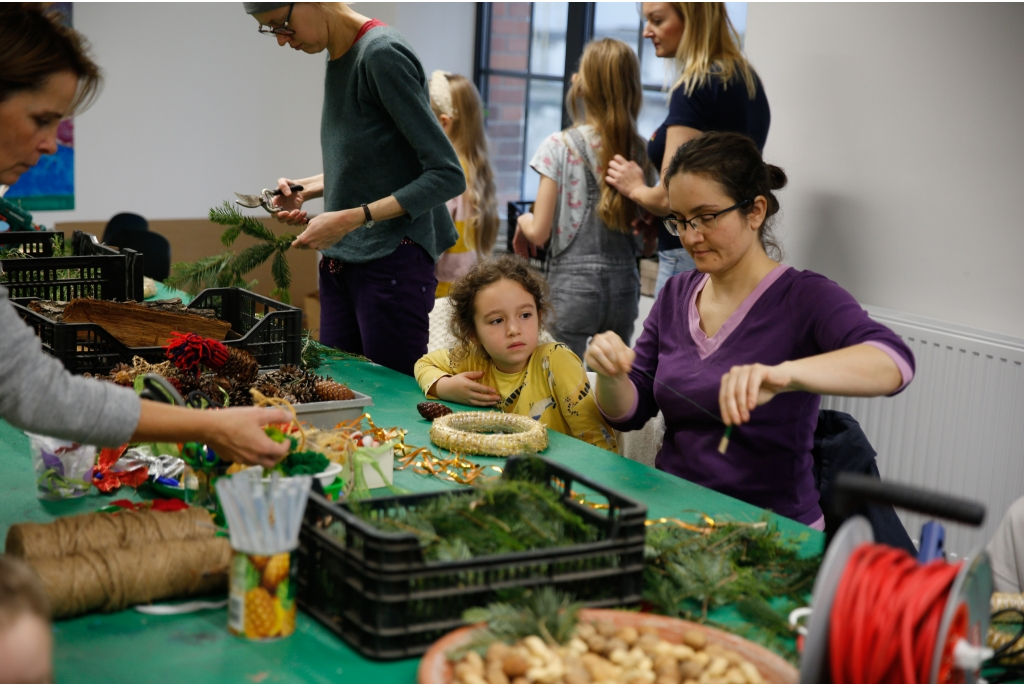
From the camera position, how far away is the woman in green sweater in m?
2.64

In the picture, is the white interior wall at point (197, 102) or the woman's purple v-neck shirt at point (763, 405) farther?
the white interior wall at point (197, 102)

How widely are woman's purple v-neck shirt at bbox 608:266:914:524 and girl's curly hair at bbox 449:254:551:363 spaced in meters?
0.57

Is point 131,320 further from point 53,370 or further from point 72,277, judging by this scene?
point 53,370

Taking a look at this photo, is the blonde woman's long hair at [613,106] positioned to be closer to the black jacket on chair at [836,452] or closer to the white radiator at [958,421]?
the white radiator at [958,421]

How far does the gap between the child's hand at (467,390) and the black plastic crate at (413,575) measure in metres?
1.01

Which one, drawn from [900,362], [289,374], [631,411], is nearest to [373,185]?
[289,374]

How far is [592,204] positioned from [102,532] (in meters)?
2.72

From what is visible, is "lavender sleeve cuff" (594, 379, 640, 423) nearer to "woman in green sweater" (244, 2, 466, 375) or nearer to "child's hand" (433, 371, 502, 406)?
"child's hand" (433, 371, 502, 406)

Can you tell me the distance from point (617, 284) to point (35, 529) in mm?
2772

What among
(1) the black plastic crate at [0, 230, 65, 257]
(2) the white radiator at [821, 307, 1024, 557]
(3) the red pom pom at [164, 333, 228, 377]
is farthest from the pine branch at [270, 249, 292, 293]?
(2) the white radiator at [821, 307, 1024, 557]

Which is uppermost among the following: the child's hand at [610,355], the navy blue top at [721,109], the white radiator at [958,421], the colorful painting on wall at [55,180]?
the navy blue top at [721,109]

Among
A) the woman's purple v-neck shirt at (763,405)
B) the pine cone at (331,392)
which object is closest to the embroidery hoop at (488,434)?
the pine cone at (331,392)

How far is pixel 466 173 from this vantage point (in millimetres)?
4512

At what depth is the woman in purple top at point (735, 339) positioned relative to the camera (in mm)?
2016
